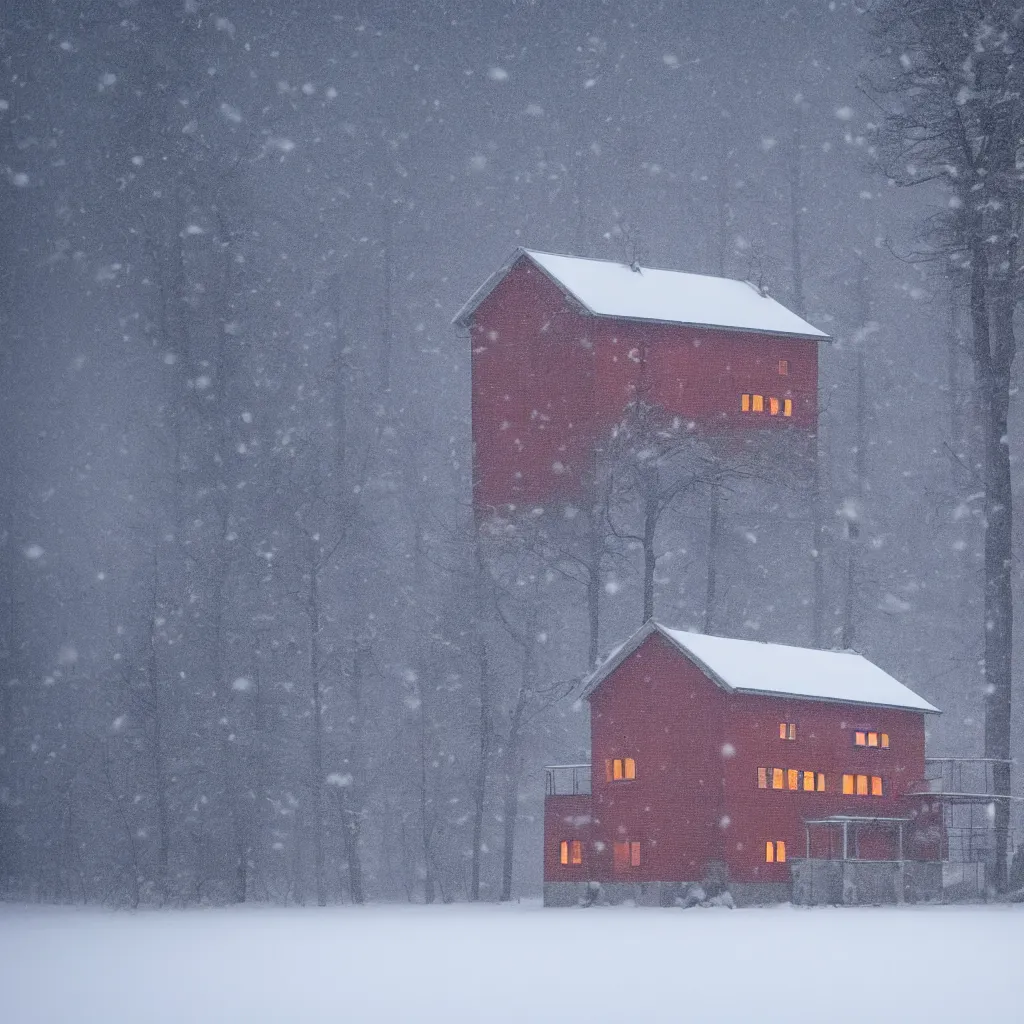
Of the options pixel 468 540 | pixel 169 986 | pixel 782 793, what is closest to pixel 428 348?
pixel 468 540

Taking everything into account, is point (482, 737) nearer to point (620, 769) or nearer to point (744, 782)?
point (620, 769)

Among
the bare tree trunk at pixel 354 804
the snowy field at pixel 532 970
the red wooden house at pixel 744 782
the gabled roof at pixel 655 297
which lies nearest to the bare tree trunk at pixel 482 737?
the bare tree trunk at pixel 354 804

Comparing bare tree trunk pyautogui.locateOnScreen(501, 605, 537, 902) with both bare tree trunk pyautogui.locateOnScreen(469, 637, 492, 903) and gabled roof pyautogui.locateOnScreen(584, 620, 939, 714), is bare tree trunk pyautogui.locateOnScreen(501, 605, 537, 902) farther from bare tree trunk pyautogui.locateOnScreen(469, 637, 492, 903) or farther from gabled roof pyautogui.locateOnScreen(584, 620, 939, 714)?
gabled roof pyautogui.locateOnScreen(584, 620, 939, 714)

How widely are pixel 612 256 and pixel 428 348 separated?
10049mm

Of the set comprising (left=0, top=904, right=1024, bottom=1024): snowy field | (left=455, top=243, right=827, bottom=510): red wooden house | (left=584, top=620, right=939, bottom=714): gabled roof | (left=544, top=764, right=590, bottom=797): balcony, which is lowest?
(left=0, top=904, right=1024, bottom=1024): snowy field

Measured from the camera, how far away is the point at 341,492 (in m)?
71.1

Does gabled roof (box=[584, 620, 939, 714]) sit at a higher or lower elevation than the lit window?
higher

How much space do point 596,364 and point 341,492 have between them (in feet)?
63.8

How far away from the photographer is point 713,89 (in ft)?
416

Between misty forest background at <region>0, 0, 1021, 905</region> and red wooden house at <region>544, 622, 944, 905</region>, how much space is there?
23.5 feet

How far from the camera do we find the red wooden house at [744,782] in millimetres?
46219

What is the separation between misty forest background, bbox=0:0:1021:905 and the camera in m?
64.5

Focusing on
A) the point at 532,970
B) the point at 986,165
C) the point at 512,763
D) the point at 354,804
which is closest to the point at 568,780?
the point at 354,804

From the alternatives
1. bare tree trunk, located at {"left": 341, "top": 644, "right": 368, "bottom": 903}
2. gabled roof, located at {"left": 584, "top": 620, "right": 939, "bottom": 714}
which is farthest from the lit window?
bare tree trunk, located at {"left": 341, "top": 644, "right": 368, "bottom": 903}
